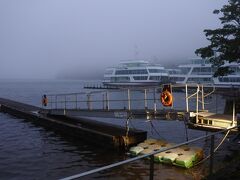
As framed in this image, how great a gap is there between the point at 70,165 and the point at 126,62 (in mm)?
107449

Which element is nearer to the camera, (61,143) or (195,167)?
(195,167)

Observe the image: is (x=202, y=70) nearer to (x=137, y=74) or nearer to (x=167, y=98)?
(x=137, y=74)

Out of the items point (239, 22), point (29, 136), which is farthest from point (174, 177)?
point (239, 22)

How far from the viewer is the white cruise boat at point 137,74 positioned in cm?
11379

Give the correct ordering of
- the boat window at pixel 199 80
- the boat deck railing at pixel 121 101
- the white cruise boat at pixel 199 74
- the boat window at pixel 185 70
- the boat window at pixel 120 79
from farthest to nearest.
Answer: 1. the boat window at pixel 120 79
2. the boat window at pixel 185 70
3. the boat window at pixel 199 80
4. the white cruise boat at pixel 199 74
5. the boat deck railing at pixel 121 101

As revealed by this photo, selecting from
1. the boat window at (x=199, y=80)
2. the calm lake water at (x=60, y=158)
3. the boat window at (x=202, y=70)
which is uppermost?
the boat window at (x=202, y=70)

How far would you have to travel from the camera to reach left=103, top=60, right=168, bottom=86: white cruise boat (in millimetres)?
113787

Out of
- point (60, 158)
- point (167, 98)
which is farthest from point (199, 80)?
point (167, 98)

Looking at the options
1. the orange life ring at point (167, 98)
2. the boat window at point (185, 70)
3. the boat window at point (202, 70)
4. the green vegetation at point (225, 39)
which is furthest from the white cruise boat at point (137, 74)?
the orange life ring at point (167, 98)

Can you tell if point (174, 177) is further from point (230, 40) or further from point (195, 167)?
point (230, 40)

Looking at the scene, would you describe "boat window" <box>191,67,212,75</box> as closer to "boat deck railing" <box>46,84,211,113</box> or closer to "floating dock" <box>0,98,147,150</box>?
A: "boat deck railing" <box>46,84,211,113</box>

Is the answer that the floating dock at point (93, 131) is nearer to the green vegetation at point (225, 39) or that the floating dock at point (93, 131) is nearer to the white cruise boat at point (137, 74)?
the green vegetation at point (225, 39)

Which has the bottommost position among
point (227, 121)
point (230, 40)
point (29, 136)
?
point (29, 136)

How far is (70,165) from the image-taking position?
56.4 feet
